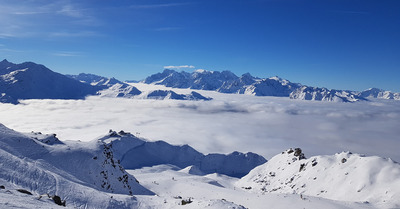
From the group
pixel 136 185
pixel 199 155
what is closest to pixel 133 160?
pixel 199 155

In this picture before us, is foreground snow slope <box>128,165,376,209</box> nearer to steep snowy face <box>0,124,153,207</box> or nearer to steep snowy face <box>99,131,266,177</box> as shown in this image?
steep snowy face <box>0,124,153,207</box>

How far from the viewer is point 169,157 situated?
139 m

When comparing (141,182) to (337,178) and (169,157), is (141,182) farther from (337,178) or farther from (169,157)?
(169,157)

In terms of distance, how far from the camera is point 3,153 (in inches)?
1121

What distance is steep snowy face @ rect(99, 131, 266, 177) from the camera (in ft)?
406

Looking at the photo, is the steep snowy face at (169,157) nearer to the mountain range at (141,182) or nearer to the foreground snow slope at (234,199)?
the mountain range at (141,182)

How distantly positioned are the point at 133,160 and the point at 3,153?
325ft

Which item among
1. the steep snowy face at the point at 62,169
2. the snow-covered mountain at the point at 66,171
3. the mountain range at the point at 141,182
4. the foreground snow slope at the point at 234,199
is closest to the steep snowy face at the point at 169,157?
the mountain range at the point at 141,182

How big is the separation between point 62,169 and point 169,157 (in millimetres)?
106243

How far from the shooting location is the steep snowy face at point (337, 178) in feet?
133

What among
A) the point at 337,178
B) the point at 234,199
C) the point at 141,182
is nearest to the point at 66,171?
the point at 141,182

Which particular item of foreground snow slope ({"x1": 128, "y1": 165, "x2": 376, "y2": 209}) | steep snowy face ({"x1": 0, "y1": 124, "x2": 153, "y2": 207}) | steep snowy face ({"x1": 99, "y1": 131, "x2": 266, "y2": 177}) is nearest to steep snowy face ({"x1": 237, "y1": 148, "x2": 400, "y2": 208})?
foreground snow slope ({"x1": 128, "y1": 165, "x2": 376, "y2": 209})

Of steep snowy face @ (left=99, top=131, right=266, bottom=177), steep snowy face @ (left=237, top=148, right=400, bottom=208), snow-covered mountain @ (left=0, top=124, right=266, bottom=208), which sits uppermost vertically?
snow-covered mountain @ (left=0, top=124, right=266, bottom=208)

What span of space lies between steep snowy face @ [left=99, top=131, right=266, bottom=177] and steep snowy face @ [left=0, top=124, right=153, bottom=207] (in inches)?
3153
